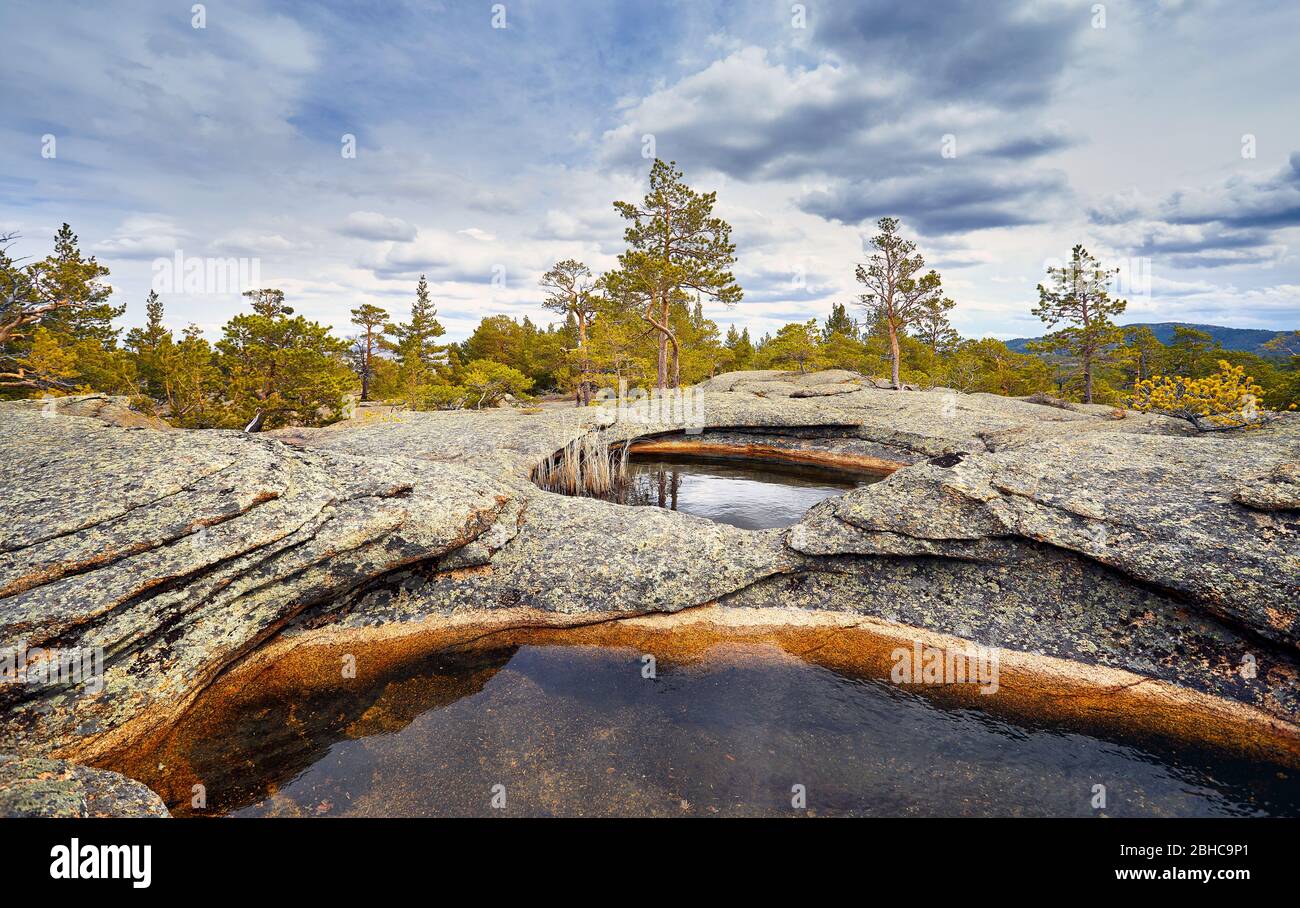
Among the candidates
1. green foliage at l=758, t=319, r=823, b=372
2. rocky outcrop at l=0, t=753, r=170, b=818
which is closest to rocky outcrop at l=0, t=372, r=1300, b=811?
rocky outcrop at l=0, t=753, r=170, b=818

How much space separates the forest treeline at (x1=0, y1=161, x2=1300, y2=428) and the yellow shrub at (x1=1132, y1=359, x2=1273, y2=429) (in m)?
1.56

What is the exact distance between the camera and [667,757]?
626 centimetres

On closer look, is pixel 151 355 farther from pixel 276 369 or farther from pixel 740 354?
pixel 740 354

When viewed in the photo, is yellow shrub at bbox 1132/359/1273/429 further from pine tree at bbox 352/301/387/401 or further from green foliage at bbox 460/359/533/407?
pine tree at bbox 352/301/387/401

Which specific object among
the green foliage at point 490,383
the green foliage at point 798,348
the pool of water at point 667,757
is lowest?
the pool of water at point 667,757

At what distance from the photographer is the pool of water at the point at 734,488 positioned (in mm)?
15750

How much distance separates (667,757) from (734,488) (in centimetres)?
1351

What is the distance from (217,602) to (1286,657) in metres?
16.0

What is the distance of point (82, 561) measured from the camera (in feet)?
22.9

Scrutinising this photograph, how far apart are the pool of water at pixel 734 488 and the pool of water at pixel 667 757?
7.38m
